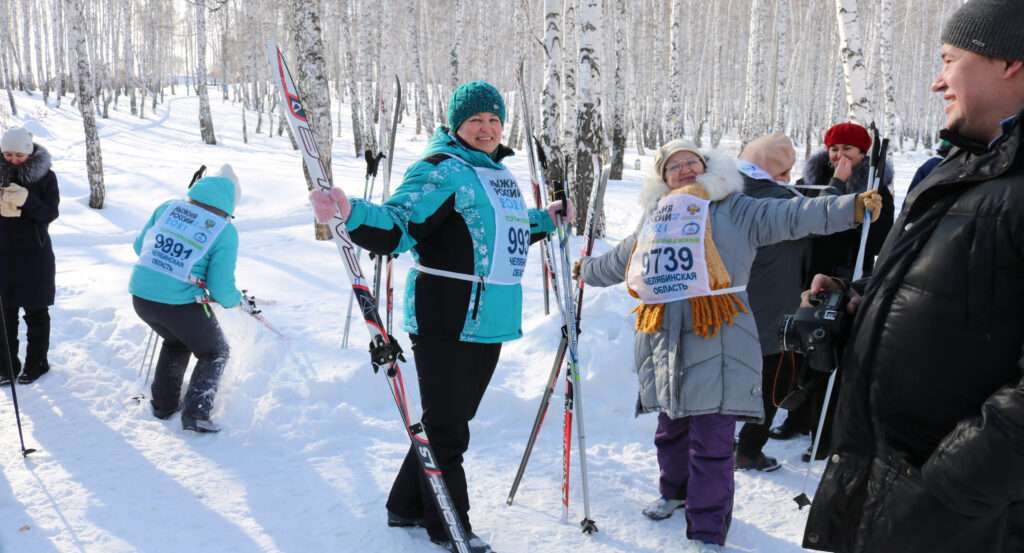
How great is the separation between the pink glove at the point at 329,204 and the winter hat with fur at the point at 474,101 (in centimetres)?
71

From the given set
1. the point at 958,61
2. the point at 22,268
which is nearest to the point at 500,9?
the point at 22,268

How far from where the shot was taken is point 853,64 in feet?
28.7

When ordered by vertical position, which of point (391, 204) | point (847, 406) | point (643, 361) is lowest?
point (643, 361)

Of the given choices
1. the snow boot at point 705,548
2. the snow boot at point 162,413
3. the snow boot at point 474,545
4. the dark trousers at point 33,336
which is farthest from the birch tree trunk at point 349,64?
the snow boot at point 705,548

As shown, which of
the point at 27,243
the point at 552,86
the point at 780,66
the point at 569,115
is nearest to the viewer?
the point at 27,243

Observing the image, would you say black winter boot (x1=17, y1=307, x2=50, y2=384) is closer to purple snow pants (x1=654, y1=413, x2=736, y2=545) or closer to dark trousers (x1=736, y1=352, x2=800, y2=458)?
purple snow pants (x1=654, y1=413, x2=736, y2=545)

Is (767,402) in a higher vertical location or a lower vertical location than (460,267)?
lower

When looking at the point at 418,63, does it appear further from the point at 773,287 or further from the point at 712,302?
the point at 712,302

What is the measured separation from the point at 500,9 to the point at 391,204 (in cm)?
3448

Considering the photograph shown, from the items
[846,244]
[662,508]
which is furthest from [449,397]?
[846,244]

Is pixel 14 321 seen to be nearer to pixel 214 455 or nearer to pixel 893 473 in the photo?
pixel 214 455

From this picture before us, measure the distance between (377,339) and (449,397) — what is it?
0.44 metres

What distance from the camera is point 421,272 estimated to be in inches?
114

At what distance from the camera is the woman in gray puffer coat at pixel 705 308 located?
295 centimetres
